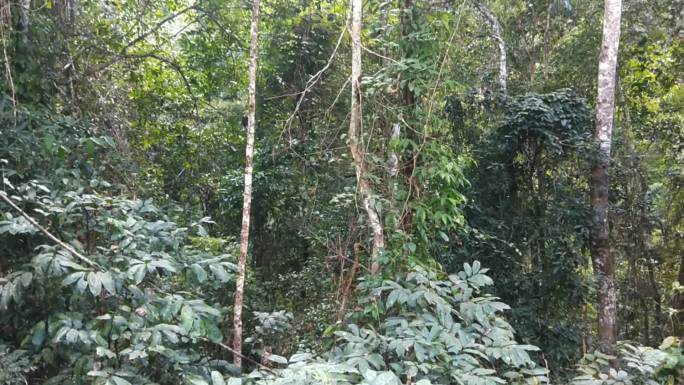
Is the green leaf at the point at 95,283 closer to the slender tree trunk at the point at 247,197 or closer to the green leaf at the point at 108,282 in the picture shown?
the green leaf at the point at 108,282

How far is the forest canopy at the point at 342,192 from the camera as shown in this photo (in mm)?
2145

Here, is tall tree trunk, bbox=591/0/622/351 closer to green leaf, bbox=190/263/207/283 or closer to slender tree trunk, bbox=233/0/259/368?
slender tree trunk, bbox=233/0/259/368

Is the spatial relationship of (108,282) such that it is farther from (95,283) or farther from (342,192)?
(342,192)

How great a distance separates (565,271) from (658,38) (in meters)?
2.85

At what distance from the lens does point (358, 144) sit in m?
3.19

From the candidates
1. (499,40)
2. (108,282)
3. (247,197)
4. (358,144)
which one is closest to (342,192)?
(358,144)

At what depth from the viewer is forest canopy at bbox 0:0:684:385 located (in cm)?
214

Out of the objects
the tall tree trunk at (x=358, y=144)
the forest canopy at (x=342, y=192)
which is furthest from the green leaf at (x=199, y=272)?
the tall tree trunk at (x=358, y=144)

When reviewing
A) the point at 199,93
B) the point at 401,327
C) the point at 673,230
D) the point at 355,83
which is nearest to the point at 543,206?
the point at 673,230

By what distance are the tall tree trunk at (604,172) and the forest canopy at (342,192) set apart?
19mm

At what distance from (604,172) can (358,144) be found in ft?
9.15

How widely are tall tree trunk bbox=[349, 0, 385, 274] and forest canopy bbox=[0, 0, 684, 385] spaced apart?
2 centimetres

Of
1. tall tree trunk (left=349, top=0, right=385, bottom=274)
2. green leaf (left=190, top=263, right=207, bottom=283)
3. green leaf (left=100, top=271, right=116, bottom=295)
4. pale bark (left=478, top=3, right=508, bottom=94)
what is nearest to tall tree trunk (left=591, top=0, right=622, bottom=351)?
pale bark (left=478, top=3, right=508, bottom=94)

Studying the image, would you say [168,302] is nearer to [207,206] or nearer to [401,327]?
[401,327]
